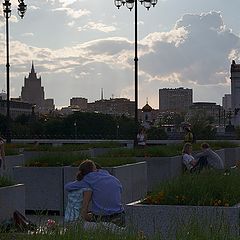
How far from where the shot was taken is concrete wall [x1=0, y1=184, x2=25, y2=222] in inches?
441

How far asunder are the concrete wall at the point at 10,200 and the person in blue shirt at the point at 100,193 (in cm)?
158

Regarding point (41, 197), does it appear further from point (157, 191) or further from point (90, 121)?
point (90, 121)

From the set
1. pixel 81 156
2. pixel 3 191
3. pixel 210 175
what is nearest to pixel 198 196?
pixel 210 175

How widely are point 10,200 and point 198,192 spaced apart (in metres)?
3.50

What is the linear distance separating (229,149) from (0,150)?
1190cm

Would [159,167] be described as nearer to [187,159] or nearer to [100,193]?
[187,159]

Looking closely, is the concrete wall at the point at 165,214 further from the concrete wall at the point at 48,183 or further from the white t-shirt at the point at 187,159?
the white t-shirt at the point at 187,159

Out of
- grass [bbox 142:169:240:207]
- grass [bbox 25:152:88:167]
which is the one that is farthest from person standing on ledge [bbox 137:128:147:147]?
grass [bbox 142:169:240:207]

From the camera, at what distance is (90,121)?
309 feet

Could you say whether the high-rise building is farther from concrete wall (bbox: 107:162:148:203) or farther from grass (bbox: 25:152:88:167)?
grass (bbox: 25:152:88:167)

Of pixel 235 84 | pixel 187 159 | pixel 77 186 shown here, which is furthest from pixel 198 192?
pixel 235 84

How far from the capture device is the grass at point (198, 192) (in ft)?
30.1

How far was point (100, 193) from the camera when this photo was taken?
998 centimetres

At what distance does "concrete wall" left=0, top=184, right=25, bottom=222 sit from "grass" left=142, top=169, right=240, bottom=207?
265 cm
